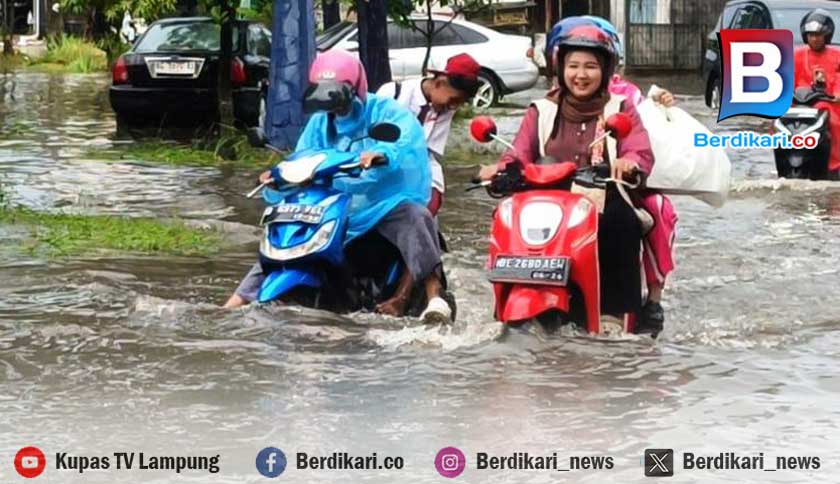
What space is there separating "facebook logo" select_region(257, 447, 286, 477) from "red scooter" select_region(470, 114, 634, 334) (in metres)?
1.67

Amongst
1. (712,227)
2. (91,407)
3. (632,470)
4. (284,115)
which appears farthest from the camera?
(284,115)

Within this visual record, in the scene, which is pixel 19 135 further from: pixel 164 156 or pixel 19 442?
pixel 19 442

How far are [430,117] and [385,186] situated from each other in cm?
106

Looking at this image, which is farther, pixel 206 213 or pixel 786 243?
pixel 206 213

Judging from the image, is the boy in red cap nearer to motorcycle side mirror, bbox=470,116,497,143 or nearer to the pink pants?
motorcycle side mirror, bbox=470,116,497,143

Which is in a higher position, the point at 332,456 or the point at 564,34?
the point at 564,34

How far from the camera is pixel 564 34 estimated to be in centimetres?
797

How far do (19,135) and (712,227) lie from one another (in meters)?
9.45

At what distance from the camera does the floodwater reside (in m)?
6.27

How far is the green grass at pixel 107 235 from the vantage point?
11227 millimetres

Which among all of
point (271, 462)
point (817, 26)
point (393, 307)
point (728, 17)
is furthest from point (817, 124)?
point (271, 462)

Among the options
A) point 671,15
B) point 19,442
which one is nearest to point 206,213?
point 19,442

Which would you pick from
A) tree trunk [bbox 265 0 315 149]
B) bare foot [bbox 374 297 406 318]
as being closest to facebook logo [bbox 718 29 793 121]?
tree trunk [bbox 265 0 315 149]

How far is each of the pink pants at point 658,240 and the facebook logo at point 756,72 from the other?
767 cm
